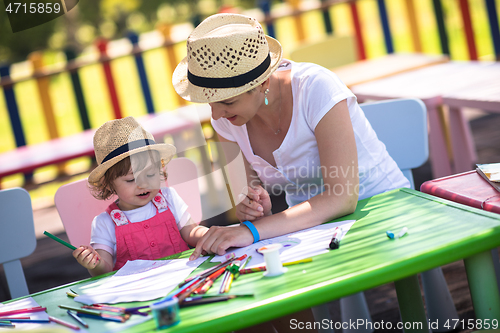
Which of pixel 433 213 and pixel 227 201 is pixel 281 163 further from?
pixel 433 213

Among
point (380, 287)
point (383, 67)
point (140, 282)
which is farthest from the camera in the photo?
point (383, 67)

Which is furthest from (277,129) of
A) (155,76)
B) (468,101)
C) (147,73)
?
(155,76)

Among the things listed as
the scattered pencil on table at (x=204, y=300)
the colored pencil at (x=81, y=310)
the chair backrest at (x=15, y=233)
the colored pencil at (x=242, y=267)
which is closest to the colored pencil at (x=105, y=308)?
the colored pencil at (x=81, y=310)

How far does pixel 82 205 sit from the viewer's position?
1.91 m

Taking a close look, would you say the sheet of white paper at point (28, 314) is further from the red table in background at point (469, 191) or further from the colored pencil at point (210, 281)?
the red table in background at point (469, 191)

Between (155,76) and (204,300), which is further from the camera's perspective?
(155,76)

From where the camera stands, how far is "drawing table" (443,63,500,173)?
2.45 metres

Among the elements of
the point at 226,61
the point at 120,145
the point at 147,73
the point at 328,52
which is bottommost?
the point at 120,145

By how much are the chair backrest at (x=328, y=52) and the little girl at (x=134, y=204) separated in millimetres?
2834

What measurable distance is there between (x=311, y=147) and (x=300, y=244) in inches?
21.1

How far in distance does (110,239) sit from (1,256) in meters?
0.45

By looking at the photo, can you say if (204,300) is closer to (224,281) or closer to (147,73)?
(224,281)

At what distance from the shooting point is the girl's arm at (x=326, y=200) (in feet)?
4.61

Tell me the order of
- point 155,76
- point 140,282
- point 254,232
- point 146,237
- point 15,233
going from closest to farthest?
point 140,282 → point 254,232 → point 146,237 → point 15,233 → point 155,76
